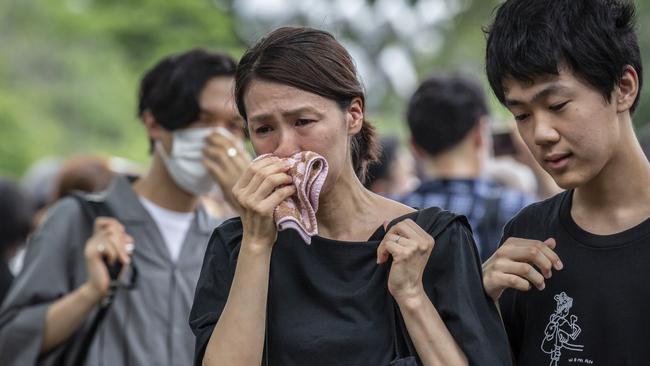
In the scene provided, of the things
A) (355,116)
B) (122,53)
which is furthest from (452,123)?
(122,53)

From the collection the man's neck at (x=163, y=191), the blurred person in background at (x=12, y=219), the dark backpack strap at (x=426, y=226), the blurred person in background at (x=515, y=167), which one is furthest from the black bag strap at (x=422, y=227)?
the blurred person in background at (x=12, y=219)

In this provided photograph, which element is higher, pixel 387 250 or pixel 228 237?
pixel 228 237

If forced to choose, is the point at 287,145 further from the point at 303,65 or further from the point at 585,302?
the point at 585,302

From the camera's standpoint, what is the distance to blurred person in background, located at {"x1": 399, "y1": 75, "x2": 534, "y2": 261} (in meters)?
5.45

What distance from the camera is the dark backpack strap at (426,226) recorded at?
3.27 meters

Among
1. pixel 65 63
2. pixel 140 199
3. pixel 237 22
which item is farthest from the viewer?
pixel 65 63

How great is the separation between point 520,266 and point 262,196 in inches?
31.3

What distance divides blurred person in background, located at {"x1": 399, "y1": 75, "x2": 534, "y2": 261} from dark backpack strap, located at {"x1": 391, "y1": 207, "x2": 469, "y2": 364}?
6.43 feet

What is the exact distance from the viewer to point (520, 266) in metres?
3.16

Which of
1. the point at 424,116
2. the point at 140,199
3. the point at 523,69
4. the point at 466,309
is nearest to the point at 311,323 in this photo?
the point at 466,309

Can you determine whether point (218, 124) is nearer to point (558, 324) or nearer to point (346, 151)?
point (346, 151)

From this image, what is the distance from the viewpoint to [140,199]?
202 inches

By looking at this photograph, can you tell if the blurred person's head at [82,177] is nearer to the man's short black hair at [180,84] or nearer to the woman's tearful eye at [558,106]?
the man's short black hair at [180,84]

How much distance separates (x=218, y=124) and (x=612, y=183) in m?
2.41
